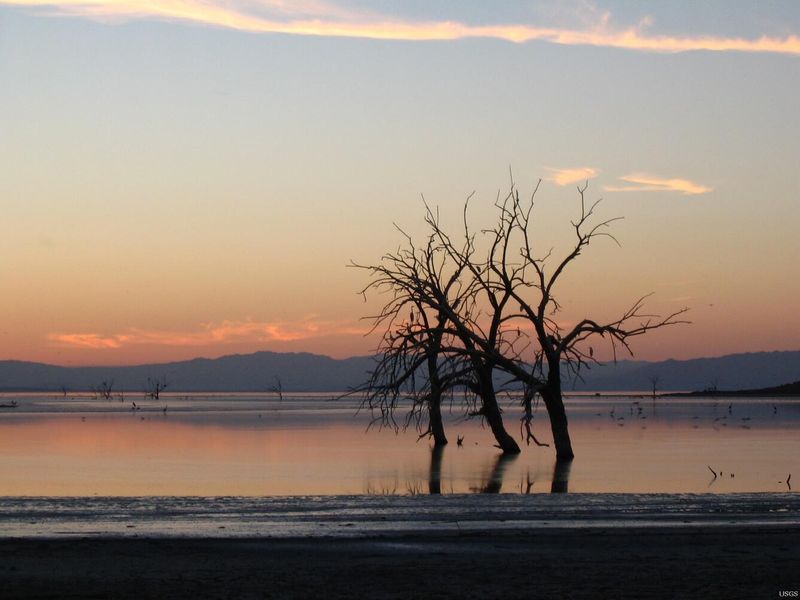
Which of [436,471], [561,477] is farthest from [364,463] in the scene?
[561,477]

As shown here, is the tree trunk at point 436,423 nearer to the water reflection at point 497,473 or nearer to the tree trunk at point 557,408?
the water reflection at point 497,473

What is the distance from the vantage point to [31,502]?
18.1m

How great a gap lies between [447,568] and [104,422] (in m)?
49.6

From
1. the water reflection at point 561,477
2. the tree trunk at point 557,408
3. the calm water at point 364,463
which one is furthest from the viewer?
the tree trunk at point 557,408

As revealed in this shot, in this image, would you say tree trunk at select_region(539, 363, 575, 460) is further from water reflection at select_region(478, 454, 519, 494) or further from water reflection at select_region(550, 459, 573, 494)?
water reflection at select_region(478, 454, 519, 494)

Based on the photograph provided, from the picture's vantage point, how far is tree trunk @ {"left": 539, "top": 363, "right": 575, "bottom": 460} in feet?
88.7

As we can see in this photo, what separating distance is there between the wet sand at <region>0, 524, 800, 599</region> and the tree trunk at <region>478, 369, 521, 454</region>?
53.3 ft

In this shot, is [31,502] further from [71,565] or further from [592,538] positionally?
[592,538]

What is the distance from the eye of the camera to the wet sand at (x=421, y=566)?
1002 cm

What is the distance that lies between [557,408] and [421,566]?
54.3ft

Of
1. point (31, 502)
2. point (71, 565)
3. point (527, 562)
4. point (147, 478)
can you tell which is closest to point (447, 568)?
point (527, 562)

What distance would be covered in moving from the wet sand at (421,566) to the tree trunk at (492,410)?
1626cm

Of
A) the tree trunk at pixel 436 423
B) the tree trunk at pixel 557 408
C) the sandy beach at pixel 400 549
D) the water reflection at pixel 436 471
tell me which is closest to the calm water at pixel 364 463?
the water reflection at pixel 436 471

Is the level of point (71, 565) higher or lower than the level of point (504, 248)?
lower
